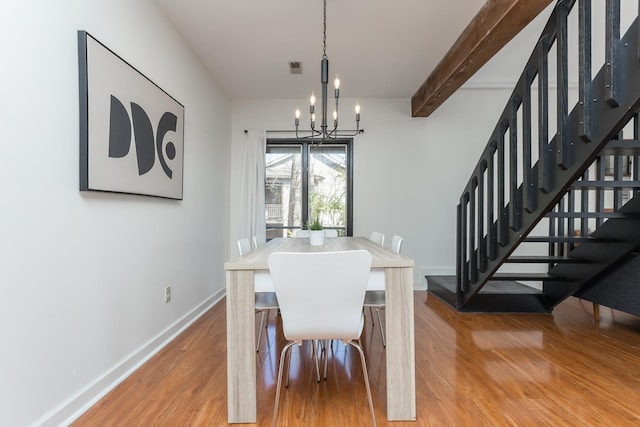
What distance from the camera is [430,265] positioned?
4363 millimetres

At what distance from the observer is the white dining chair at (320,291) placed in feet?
4.46

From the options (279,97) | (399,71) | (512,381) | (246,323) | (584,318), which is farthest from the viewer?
(279,97)

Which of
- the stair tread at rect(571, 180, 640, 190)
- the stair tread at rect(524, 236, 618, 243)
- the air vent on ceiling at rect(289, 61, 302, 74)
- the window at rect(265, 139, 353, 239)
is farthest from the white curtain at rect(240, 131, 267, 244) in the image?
the stair tread at rect(571, 180, 640, 190)

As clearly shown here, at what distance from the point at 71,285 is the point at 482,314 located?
3219mm

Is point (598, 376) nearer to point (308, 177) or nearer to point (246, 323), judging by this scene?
point (246, 323)

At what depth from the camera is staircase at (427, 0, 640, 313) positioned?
1645 mm

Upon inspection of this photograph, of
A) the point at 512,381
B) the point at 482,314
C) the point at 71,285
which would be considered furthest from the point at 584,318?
the point at 71,285

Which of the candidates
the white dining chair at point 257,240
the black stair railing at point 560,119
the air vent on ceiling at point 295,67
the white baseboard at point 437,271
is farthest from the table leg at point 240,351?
the white baseboard at point 437,271

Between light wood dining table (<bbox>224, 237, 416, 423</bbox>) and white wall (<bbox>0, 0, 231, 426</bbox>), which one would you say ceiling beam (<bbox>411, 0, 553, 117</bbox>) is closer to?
light wood dining table (<bbox>224, 237, 416, 423</bbox>)

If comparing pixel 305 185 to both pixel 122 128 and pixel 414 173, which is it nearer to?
pixel 414 173

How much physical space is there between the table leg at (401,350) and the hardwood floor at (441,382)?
10cm

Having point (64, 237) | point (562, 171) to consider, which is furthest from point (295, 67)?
point (64, 237)

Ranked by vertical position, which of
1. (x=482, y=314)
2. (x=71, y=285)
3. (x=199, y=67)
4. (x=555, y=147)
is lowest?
(x=482, y=314)

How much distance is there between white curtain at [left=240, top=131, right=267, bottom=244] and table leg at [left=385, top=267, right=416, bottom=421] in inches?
115
